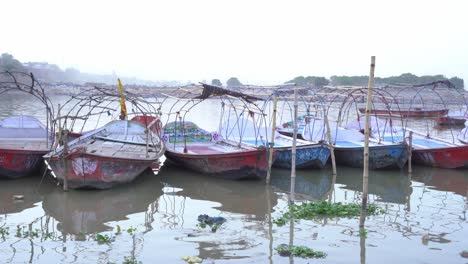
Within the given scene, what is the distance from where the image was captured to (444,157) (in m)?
11.4

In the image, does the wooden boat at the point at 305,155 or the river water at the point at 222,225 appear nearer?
the river water at the point at 222,225

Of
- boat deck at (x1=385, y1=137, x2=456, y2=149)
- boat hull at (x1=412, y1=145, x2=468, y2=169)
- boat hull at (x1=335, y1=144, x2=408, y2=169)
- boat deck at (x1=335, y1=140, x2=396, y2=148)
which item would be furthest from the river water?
boat deck at (x1=385, y1=137, x2=456, y2=149)

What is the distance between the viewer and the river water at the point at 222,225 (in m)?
5.71

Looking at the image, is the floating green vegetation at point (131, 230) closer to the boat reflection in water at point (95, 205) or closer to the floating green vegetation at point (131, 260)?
the boat reflection in water at point (95, 205)

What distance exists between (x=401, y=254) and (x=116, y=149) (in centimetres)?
626

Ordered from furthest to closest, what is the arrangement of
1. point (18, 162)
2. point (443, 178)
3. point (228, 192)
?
1. point (443, 178)
2. point (228, 192)
3. point (18, 162)

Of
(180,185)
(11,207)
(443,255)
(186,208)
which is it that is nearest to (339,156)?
(180,185)

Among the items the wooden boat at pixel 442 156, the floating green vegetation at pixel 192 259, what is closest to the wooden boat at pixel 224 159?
the floating green vegetation at pixel 192 259

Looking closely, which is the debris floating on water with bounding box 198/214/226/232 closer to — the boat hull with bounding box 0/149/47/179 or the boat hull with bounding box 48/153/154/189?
the boat hull with bounding box 48/153/154/189

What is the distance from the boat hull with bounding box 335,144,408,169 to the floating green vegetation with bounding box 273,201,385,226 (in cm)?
351

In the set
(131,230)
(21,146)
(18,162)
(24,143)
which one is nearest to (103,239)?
(131,230)

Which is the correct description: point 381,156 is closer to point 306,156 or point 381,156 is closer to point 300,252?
point 306,156

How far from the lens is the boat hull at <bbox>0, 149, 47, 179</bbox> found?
8750 mm

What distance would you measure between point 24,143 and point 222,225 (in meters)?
5.97
